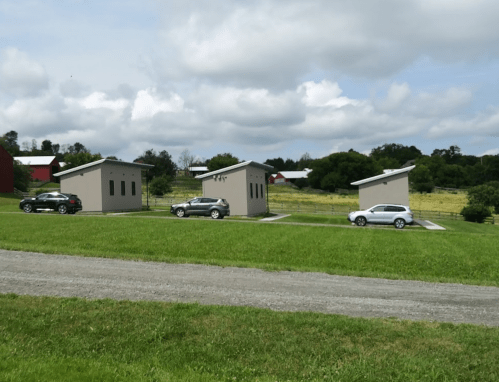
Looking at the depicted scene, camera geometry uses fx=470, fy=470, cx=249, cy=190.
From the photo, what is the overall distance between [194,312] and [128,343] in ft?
4.75

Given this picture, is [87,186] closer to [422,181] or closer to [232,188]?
[232,188]

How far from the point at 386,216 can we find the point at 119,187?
20988 mm

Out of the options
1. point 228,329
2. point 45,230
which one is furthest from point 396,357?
point 45,230

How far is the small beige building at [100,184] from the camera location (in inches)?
1411

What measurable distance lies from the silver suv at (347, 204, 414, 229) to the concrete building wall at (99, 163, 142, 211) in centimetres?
1840

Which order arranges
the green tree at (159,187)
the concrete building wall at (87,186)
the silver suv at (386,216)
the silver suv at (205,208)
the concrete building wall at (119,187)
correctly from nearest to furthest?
1. the silver suv at (386,216)
2. the silver suv at (205,208)
3. the concrete building wall at (87,186)
4. the concrete building wall at (119,187)
5. the green tree at (159,187)

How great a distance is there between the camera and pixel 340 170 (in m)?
100

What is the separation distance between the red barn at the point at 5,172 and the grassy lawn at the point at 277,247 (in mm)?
33539

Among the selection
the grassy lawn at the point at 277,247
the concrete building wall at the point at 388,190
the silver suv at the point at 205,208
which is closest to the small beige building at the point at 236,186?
the silver suv at the point at 205,208

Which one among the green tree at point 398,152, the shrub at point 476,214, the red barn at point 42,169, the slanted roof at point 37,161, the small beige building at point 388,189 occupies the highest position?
the green tree at point 398,152

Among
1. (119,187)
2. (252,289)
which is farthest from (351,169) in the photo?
(252,289)

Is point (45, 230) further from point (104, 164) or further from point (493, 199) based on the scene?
point (493, 199)

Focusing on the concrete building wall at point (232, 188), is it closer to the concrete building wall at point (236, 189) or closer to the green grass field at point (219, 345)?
the concrete building wall at point (236, 189)

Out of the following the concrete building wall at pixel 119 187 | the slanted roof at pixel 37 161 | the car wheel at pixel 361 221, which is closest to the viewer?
the car wheel at pixel 361 221
